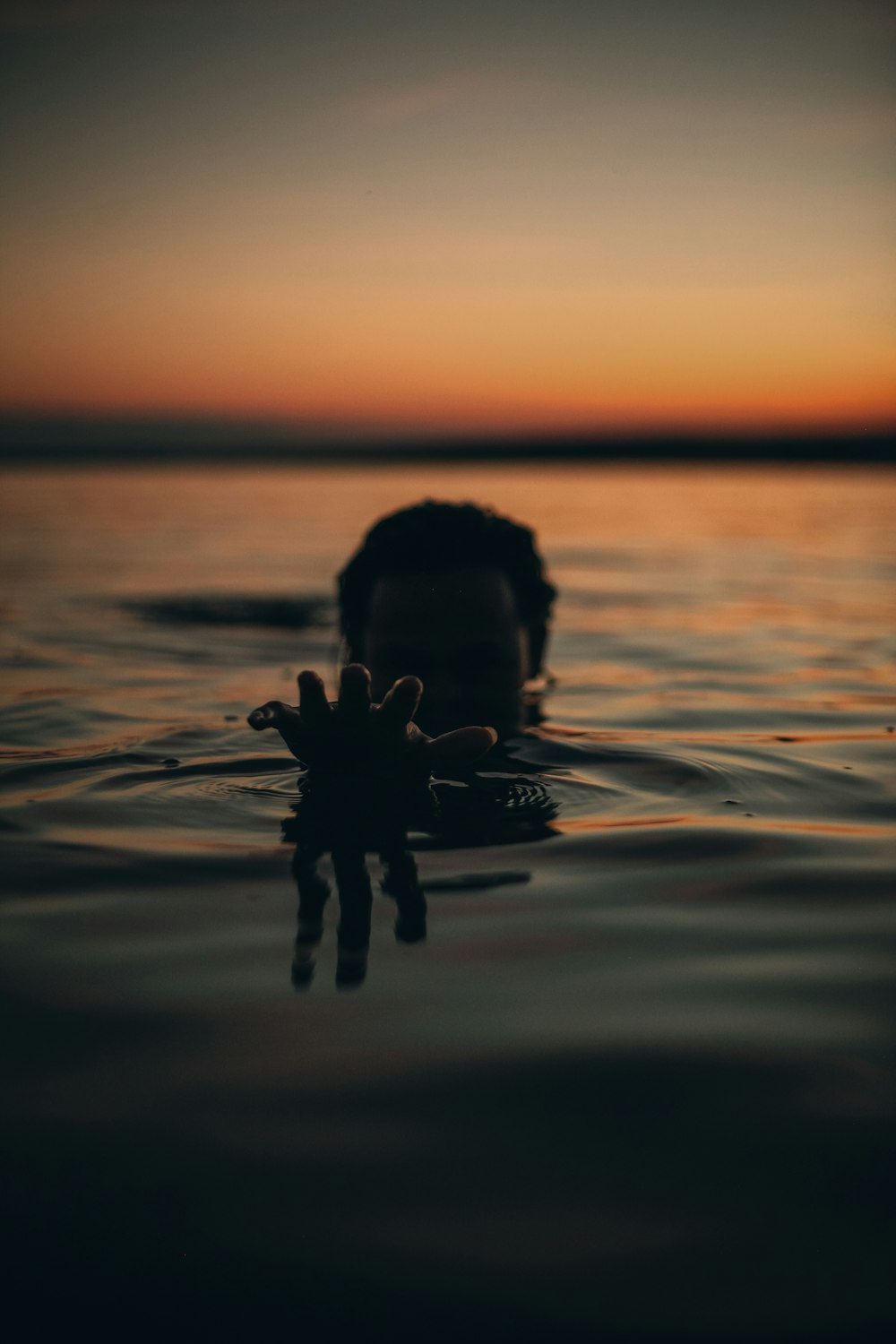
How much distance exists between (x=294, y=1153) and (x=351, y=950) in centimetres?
73

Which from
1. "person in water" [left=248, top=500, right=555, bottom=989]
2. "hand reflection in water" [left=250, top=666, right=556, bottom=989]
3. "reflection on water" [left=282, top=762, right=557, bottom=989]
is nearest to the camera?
"reflection on water" [left=282, top=762, right=557, bottom=989]

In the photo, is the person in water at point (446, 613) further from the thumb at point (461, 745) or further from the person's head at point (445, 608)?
the thumb at point (461, 745)

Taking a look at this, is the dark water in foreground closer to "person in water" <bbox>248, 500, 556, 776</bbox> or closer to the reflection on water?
the reflection on water

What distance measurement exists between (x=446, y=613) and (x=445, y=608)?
2cm

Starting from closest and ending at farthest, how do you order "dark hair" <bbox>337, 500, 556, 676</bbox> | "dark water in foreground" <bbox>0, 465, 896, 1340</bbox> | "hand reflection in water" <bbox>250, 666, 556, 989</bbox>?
"dark water in foreground" <bbox>0, 465, 896, 1340</bbox>, "hand reflection in water" <bbox>250, 666, 556, 989</bbox>, "dark hair" <bbox>337, 500, 556, 676</bbox>

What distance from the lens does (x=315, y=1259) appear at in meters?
1.33

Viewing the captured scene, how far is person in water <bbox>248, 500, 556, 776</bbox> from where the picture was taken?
4594mm

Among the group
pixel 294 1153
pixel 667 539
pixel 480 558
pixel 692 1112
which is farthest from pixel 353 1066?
pixel 667 539

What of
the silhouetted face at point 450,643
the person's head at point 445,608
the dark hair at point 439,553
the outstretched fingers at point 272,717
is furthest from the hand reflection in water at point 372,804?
the dark hair at point 439,553

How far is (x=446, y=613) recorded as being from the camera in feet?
15.4

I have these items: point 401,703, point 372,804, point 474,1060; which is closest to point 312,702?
point 401,703

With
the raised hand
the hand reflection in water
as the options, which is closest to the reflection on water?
the hand reflection in water

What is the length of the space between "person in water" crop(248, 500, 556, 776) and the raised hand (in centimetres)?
4

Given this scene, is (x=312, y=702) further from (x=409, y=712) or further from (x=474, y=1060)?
(x=474, y=1060)
